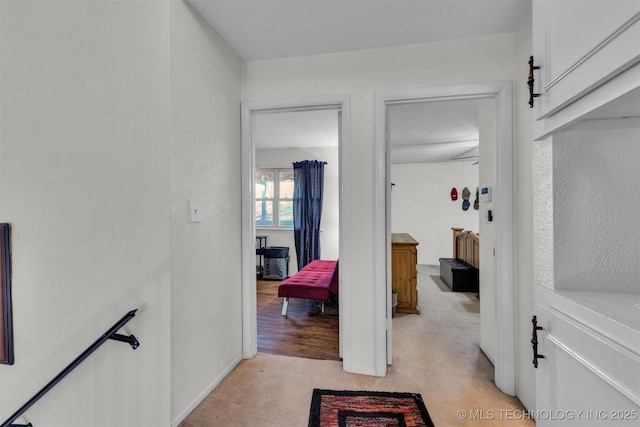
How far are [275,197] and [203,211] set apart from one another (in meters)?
3.82

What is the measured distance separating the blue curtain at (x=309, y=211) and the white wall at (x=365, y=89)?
3012 millimetres

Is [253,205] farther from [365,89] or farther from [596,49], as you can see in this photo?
[596,49]

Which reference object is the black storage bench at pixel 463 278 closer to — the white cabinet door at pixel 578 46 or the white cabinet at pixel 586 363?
the white cabinet at pixel 586 363

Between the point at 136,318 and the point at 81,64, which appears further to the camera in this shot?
the point at 136,318

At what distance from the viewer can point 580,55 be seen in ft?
2.40

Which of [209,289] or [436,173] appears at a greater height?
[436,173]

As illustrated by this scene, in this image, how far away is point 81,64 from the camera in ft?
3.95

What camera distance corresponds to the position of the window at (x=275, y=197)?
5.64 m

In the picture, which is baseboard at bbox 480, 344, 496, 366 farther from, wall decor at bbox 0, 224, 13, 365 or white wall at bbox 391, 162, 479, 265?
white wall at bbox 391, 162, 479, 265

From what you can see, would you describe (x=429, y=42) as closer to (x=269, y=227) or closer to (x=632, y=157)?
(x=632, y=157)

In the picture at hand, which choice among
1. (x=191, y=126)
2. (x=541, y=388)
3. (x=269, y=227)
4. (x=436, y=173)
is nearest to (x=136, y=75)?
(x=191, y=126)

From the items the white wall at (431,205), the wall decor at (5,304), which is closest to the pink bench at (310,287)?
the wall decor at (5,304)

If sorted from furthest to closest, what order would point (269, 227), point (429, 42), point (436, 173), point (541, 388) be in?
point (436, 173) → point (269, 227) → point (429, 42) → point (541, 388)

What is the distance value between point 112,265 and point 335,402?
1.51 m
